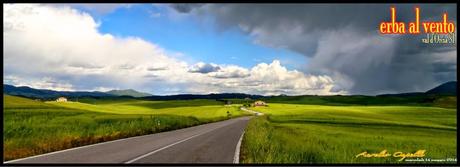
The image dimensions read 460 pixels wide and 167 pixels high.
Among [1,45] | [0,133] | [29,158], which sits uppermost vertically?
[1,45]

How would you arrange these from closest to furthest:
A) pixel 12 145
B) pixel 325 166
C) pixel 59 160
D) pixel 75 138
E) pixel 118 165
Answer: pixel 325 166 → pixel 118 165 → pixel 59 160 → pixel 12 145 → pixel 75 138

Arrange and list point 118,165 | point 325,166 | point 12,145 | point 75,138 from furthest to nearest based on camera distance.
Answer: point 75,138, point 12,145, point 118,165, point 325,166

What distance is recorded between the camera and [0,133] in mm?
12953

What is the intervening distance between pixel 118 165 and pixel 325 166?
19.2ft

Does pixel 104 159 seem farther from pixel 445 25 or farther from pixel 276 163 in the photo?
pixel 445 25

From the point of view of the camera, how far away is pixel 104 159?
1583 cm

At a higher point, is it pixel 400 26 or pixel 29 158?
pixel 400 26

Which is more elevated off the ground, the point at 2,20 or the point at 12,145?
the point at 2,20

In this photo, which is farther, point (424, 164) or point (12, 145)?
point (12, 145)

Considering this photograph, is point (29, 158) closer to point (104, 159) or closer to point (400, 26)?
point (104, 159)

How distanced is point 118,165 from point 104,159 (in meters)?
2.04

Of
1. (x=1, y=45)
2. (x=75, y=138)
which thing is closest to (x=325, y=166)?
(x=1, y=45)

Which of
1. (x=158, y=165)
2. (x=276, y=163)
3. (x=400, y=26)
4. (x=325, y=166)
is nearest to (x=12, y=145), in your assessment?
(x=158, y=165)

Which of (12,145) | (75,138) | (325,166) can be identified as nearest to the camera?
(325,166)
